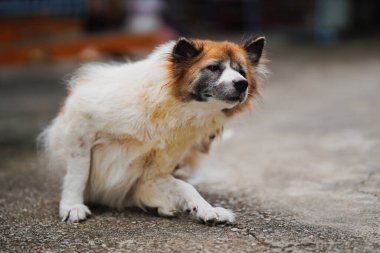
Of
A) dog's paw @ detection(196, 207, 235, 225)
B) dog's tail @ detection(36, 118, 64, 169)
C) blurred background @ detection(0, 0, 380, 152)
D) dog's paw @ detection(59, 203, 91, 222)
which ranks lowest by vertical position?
dog's paw @ detection(59, 203, 91, 222)

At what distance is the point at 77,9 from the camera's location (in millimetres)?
8547

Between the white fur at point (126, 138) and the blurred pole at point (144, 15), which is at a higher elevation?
the blurred pole at point (144, 15)

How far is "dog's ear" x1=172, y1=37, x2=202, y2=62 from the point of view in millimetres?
3588

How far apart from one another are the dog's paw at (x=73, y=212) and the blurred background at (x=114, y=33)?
82.6 inches

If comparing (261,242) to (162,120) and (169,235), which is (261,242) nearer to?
(169,235)

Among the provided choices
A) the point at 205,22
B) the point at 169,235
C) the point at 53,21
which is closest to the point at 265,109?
the point at 53,21

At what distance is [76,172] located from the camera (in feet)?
12.6

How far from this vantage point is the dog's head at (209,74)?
354 cm

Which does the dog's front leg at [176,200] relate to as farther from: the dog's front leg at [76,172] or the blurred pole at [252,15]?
the blurred pole at [252,15]

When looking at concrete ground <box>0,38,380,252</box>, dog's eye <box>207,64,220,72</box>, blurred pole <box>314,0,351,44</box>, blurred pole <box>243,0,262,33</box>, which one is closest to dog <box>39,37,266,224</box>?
dog's eye <box>207,64,220,72</box>

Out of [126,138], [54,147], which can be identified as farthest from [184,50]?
[54,147]

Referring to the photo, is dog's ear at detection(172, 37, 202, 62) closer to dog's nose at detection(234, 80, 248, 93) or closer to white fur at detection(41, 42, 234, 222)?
white fur at detection(41, 42, 234, 222)

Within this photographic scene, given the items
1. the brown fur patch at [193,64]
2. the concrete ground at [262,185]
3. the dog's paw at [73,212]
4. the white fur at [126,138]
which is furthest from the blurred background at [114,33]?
the dog's paw at [73,212]

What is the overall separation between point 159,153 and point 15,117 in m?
3.56
